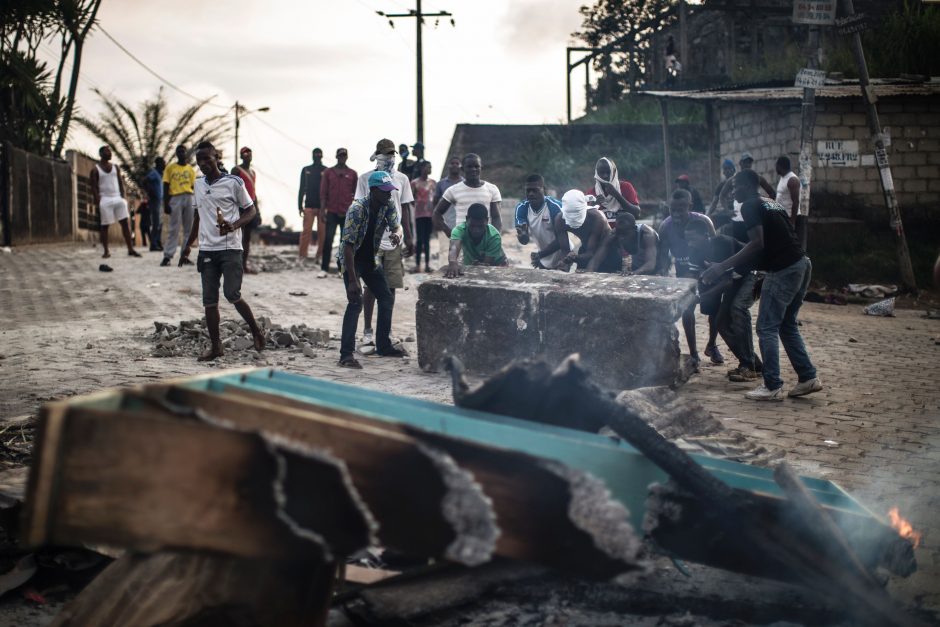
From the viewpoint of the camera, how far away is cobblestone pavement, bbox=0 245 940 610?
512 centimetres

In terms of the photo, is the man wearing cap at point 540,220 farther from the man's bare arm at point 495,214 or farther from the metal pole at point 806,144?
the metal pole at point 806,144

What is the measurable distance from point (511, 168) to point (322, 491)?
83.6 feet

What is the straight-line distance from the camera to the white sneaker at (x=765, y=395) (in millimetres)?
7159

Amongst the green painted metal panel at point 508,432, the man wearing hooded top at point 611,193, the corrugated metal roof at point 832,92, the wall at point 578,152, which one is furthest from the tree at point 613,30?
the green painted metal panel at point 508,432

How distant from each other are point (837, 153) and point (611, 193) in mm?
Answer: 7692

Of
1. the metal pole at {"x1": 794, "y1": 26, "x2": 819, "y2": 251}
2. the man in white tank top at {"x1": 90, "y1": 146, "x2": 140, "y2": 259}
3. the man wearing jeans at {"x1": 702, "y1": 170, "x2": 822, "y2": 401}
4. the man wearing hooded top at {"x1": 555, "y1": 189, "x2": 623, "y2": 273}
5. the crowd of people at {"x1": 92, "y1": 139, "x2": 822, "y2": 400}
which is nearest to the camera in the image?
→ the man wearing jeans at {"x1": 702, "y1": 170, "x2": 822, "y2": 401}

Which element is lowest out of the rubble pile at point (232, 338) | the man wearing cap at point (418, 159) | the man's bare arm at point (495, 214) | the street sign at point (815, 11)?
the rubble pile at point (232, 338)

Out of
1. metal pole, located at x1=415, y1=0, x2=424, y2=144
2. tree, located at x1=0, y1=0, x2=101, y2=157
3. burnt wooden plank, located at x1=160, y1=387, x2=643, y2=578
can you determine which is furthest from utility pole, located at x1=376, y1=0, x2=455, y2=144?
burnt wooden plank, located at x1=160, y1=387, x2=643, y2=578

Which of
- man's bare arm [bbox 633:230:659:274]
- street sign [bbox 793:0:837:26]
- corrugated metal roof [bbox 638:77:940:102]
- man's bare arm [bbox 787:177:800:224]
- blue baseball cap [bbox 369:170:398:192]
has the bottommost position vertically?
man's bare arm [bbox 633:230:659:274]

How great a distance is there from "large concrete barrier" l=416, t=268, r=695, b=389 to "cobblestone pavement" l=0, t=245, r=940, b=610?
45 centimetres

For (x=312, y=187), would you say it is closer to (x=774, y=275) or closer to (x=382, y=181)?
(x=382, y=181)

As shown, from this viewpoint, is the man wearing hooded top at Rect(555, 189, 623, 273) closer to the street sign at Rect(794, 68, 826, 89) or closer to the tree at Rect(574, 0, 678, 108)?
the street sign at Rect(794, 68, 826, 89)

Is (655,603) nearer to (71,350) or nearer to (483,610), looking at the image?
(483,610)

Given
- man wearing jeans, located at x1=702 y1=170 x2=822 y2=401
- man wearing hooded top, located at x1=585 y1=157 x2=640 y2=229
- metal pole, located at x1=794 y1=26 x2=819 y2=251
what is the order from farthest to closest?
metal pole, located at x1=794 y1=26 x2=819 y2=251
man wearing hooded top, located at x1=585 y1=157 x2=640 y2=229
man wearing jeans, located at x1=702 y1=170 x2=822 y2=401
